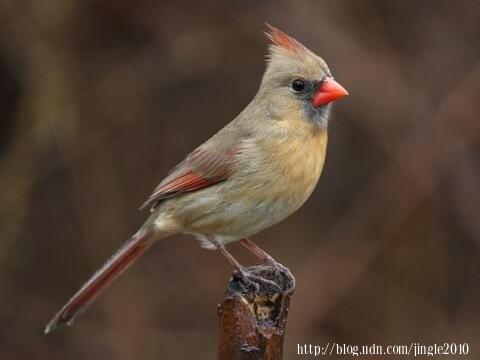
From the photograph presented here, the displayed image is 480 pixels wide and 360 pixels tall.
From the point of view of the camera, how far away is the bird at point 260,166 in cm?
445

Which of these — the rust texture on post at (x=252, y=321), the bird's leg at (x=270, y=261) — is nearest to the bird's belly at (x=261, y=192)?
the bird's leg at (x=270, y=261)

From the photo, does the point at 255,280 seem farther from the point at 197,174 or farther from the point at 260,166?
the point at 197,174

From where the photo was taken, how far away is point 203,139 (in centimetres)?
763

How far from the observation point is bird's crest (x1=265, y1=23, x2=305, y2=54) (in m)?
4.56

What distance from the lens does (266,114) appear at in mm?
4707

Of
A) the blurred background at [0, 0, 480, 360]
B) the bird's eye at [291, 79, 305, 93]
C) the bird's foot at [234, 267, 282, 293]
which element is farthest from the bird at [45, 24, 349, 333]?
the blurred background at [0, 0, 480, 360]

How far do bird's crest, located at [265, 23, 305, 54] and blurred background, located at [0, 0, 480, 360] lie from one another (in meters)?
2.34

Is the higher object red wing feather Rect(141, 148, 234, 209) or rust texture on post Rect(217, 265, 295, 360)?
red wing feather Rect(141, 148, 234, 209)

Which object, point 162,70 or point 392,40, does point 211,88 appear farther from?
point 392,40

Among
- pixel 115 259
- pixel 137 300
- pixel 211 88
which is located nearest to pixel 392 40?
pixel 211 88

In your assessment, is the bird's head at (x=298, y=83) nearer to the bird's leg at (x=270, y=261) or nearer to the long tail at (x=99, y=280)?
the bird's leg at (x=270, y=261)

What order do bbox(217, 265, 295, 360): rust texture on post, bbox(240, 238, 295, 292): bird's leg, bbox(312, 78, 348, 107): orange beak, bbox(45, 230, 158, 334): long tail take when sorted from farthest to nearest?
1. bbox(45, 230, 158, 334): long tail
2. bbox(312, 78, 348, 107): orange beak
3. bbox(240, 238, 295, 292): bird's leg
4. bbox(217, 265, 295, 360): rust texture on post

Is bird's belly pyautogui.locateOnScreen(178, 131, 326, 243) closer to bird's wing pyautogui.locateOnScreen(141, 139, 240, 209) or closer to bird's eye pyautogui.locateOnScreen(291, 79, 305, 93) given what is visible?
bird's wing pyautogui.locateOnScreen(141, 139, 240, 209)

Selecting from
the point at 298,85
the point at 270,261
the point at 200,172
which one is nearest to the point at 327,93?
the point at 298,85
